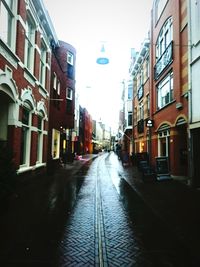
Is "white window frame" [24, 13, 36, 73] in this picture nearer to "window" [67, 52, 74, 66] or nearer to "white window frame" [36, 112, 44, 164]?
"white window frame" [36, 112, 44, 164]

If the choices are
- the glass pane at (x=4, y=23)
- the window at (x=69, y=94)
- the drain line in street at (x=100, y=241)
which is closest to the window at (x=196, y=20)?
the glass pane at (x=4, y=23)

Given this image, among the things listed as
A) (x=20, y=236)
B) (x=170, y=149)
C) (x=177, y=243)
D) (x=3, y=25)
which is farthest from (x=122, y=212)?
(x=170, y=149)

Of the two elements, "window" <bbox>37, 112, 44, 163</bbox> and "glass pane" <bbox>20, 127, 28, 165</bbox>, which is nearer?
"glass pane" <bbox>20, 127, 28, 165</bbox>

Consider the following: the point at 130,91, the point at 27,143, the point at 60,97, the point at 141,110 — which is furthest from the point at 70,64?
the point at 27,143

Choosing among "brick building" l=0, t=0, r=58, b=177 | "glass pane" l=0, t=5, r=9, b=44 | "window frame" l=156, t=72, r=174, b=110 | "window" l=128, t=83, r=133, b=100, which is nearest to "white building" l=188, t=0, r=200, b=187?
"window frame" l=156, t=72, r=174, b=110

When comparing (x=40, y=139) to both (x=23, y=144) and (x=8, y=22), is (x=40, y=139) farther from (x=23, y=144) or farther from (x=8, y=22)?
(x=8, y=22)

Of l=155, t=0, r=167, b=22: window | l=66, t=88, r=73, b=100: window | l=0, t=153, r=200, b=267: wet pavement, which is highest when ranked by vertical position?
l=155, t=0, r=167, b=22: window

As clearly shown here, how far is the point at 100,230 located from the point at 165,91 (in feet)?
42.1

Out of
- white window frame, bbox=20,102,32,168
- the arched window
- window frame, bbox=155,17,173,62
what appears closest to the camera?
white window frame, bbox=20,102,32,168

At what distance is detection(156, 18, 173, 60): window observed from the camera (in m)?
15.4

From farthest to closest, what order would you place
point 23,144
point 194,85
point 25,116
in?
point 25,116 < point 23,144 < point 194,85

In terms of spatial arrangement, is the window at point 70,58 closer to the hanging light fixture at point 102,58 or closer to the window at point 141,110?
the window at point 141,110

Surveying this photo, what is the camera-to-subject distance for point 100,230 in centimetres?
526

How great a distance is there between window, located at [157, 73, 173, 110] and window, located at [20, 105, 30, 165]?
8451 millimetres
